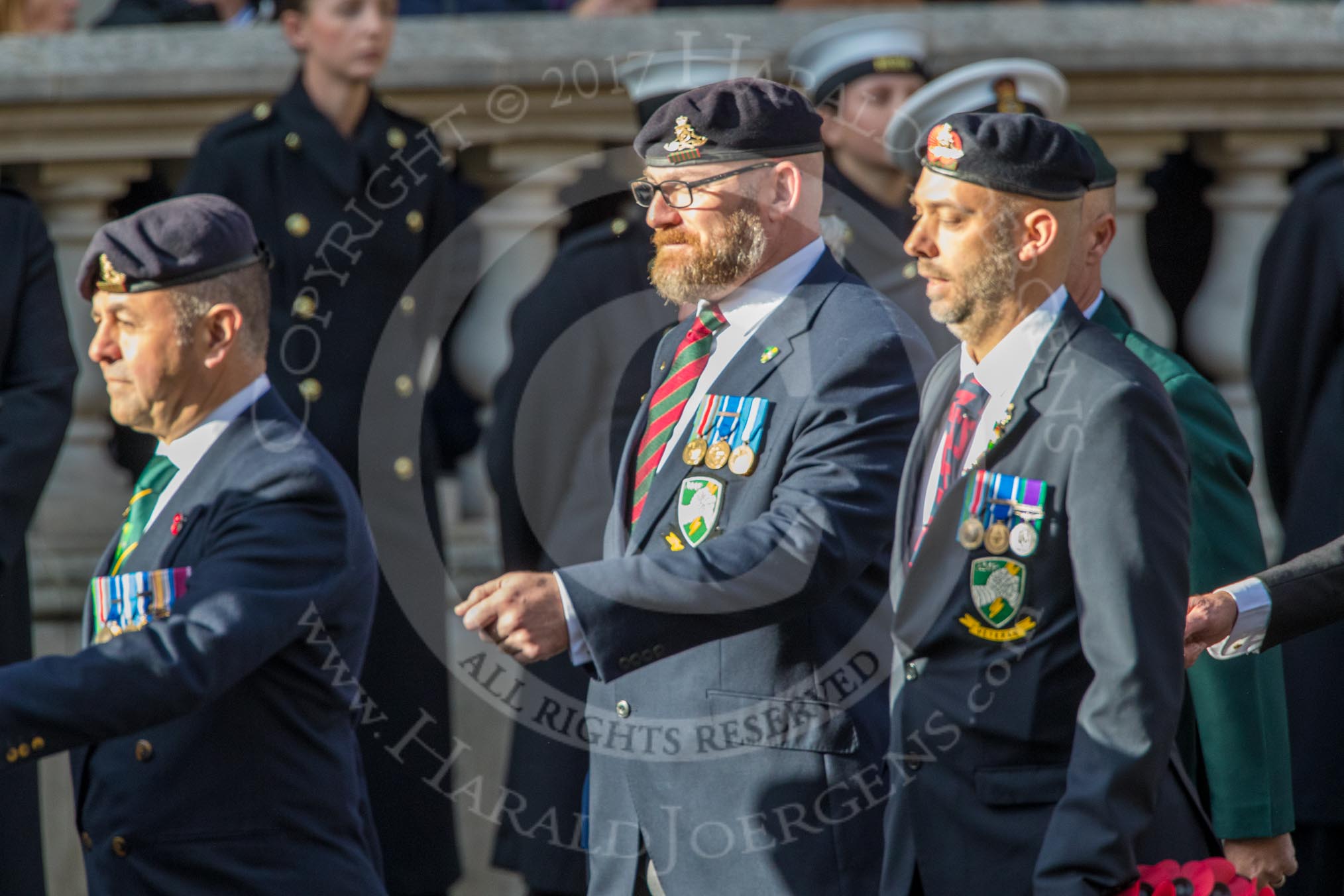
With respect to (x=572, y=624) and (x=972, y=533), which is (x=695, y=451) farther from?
(x=972, y=533)

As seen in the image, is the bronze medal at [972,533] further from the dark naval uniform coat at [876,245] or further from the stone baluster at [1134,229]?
the stone baluster at [1134,229]

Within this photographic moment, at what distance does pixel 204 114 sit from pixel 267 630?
2.34 metres

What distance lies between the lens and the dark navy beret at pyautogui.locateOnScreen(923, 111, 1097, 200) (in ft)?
10.7

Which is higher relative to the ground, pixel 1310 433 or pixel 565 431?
pixel 1310 433

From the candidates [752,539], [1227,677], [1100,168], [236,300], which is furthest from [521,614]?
[1100,168]

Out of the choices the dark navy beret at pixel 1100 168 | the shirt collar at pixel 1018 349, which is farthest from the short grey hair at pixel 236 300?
the dark navy beret at pixel 1100 168

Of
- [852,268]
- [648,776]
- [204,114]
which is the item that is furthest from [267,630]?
[204,114]

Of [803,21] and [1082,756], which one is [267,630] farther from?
[803,21]

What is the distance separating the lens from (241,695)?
3.59 m

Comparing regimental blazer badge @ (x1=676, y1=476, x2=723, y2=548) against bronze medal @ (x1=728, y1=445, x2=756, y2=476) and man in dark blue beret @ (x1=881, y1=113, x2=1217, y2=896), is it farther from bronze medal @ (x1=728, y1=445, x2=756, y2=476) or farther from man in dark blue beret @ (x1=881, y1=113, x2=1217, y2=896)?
man in dark blue beret @ (x1=881, y1=113, x2=1217, y2=896)

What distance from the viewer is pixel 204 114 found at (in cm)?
543

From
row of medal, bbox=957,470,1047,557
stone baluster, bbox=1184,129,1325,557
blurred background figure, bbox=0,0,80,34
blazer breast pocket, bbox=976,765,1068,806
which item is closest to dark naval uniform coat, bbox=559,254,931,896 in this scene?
row of medal, bbox=957,470,1047,557

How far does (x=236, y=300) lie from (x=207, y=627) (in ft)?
2.22

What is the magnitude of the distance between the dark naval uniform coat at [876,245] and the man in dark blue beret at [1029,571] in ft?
4.53
